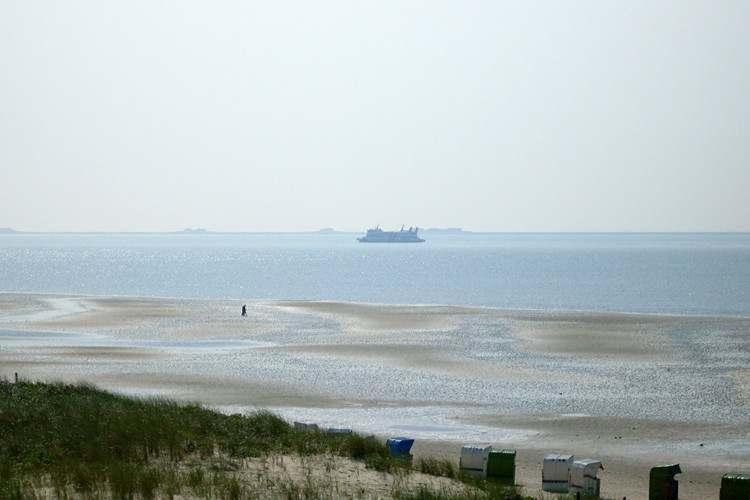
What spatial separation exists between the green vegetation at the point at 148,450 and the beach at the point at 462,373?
4108 millimetres

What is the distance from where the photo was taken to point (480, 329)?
189 feet

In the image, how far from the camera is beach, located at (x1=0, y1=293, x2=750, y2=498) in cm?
2725

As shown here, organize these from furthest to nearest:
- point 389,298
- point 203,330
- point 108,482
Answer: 1. point 389,298
2. point 203,330
3. point 108,482

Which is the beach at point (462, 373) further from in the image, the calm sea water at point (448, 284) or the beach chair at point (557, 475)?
the calm sea water at point (448, 284)

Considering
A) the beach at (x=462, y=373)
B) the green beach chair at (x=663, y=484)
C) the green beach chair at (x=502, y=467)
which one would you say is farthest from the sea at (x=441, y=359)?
the green beach chair at (x=502, y=467)

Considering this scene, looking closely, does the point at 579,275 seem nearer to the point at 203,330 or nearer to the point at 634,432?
the point at 203,330

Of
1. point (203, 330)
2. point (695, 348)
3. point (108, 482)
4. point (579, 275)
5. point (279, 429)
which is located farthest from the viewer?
point (579, 275)

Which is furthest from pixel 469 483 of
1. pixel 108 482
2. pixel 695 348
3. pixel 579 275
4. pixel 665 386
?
pixel 579 275

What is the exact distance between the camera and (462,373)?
39500 mm

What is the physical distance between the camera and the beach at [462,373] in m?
27.2

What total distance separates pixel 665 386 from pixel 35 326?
36.3m

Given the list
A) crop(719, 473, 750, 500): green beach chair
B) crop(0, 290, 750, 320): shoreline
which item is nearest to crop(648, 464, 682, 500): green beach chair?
crop(719, 473, 750, 500): green beach chair

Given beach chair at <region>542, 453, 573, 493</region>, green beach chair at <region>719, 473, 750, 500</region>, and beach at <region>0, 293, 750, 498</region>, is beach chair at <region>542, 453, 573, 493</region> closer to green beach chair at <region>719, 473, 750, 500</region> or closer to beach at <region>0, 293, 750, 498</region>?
beach at <region>0, 293, 750, 498</region>

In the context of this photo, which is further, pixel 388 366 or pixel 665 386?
pixel 388 366
